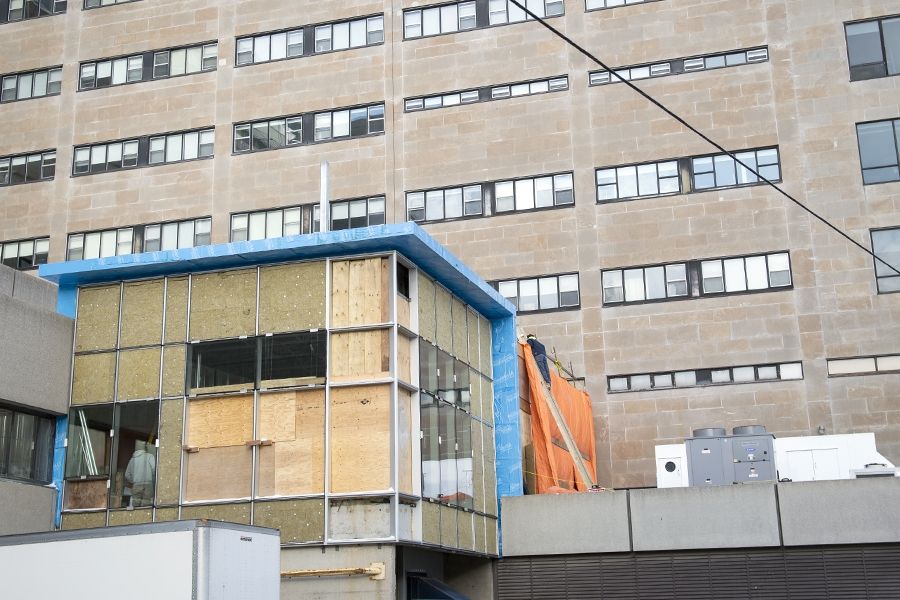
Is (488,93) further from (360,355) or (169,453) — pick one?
(169,453)

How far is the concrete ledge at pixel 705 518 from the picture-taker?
87.9 ft

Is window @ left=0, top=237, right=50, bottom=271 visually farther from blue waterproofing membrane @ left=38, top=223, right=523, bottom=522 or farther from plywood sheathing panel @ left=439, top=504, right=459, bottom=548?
plywood sheathing panel @ left=439, top=504, right=459, bottom=548

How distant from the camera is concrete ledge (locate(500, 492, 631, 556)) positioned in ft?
90.5

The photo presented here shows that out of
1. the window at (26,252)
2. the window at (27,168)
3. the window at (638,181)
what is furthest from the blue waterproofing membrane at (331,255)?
the window at (27,168)

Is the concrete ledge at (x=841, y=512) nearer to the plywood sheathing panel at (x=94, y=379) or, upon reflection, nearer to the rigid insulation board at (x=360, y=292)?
the rigid insulation board at (x=360, y=292)

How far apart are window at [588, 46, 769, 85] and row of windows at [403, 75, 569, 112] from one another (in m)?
1.48

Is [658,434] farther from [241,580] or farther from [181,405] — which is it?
[241,580]

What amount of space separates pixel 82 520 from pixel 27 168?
30279 millimetres

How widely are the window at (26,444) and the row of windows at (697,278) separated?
22.2m

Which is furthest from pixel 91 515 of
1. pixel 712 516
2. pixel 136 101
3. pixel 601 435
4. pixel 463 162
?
pixel 136 101

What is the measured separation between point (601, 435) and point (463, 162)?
12.0m

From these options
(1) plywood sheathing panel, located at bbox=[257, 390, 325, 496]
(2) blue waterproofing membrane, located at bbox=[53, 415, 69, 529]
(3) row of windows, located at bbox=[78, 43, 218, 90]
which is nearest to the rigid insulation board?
(1) plywood sheathing panel, located at bbox=[257, 390, 325, 496]

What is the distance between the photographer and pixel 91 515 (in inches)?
954

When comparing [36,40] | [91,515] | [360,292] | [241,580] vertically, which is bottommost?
[241,580]
